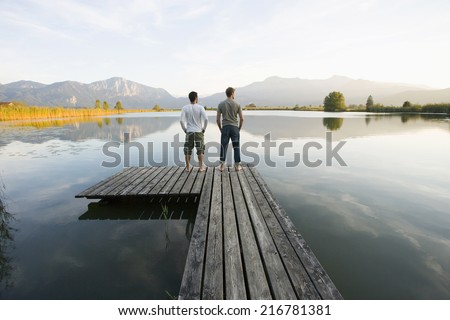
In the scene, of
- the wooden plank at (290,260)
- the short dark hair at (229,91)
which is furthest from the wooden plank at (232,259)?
the short dark hair at (229,91)

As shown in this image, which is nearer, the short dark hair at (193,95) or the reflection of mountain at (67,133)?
the short dark hair at (193,95)

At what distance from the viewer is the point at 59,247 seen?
425 centimetres

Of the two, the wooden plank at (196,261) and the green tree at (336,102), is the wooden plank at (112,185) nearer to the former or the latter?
the wooden plank at (196,261)

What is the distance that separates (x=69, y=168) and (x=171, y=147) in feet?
20.1

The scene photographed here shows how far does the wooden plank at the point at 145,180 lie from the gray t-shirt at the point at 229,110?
9.78 ft

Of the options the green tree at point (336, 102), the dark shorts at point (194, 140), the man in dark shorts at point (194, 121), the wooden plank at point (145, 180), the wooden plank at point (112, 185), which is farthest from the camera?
the green tree at point (336, 102)

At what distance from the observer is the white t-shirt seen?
6.98 meters

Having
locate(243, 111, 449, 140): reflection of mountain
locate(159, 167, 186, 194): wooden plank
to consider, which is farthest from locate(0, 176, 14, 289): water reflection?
locate(243, 111, 449, 140): reflection of mountain

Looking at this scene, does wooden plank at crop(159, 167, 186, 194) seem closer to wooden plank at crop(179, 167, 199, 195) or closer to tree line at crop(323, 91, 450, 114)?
wooden plank at crop(179, 167, 199, 195)

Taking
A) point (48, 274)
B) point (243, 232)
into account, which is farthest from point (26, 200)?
point (243, 232)

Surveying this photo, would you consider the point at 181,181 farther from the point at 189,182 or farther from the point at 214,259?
the point at 214,259

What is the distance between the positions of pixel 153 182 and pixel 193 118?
237 cm

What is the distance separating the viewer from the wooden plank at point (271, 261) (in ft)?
8.16

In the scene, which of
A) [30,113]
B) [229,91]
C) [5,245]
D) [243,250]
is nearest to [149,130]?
[229,91]
